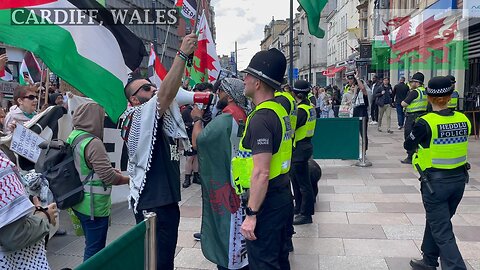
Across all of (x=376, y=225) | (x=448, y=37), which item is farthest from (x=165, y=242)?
(x=448, y=37)

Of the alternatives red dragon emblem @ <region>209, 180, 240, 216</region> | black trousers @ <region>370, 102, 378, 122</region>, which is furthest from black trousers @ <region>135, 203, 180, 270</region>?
black trousers @ <region>370, 102, 378, 122</region>

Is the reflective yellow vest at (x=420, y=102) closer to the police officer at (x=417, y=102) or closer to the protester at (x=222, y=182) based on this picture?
the police officer at (x=417, y=102)

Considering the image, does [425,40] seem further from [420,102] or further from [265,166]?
[265,166]

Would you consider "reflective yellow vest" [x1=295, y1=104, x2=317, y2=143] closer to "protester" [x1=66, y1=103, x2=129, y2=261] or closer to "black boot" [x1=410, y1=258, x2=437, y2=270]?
"black boot" [x1=410, y1=258, x2=437, y2=270]

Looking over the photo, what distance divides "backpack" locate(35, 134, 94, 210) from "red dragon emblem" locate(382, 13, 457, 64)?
1692 centimetres

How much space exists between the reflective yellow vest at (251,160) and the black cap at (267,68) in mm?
158

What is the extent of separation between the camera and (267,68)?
2.92m

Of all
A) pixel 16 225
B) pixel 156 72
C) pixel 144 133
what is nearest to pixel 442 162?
pixel 144 133

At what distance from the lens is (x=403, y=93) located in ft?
51.6

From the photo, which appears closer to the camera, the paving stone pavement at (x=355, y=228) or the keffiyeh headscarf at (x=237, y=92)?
the keffiyeh headscarf at (x=237, y=92)

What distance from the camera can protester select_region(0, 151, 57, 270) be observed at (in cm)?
185

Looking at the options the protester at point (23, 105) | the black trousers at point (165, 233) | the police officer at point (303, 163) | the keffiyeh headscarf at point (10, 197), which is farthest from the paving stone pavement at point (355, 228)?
the keffiyeh headscarf at point (10, 197)

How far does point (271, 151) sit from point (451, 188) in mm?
1976

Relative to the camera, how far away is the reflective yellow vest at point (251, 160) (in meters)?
2.86
